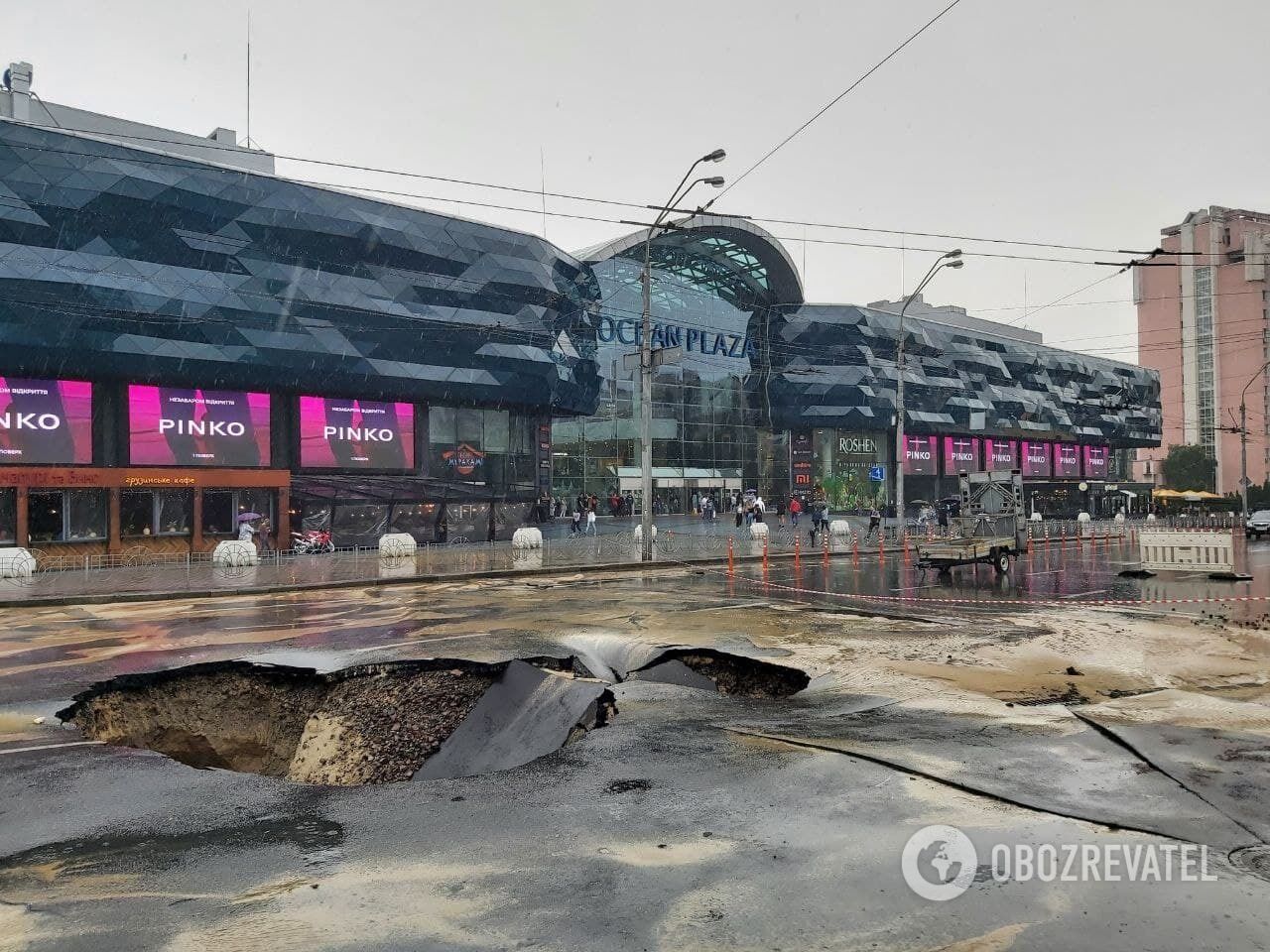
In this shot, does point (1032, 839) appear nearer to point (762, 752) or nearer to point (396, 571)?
point (762, 752)

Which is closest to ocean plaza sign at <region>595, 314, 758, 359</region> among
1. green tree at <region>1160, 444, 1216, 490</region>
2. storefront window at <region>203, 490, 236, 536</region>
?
storefront window at <region>203, 490, 236, 536</region>

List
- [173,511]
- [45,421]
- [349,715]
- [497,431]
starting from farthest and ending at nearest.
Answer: [497,431] < [173,511] < [45,421] < [349,715]

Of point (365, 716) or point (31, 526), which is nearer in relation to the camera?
point (365, 716)

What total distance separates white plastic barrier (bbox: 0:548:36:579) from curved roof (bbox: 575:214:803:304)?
124 ft

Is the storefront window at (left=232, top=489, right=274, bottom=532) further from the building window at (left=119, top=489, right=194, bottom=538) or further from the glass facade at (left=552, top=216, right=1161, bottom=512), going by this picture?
the glass facade at (left=552, top=216, right=1161, bottom=512)

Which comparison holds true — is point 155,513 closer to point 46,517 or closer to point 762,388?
point 46,517

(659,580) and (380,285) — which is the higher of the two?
(380,285)

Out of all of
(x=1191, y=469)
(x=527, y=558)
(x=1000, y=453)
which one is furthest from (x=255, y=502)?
(x=1191, y=469)

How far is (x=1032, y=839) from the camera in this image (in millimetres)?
4312

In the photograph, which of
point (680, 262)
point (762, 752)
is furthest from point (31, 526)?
point (680, 262)

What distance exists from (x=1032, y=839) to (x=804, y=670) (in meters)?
4.51

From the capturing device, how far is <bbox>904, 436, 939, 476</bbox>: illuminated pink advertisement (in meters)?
70.8

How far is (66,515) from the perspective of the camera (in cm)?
3030
